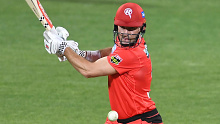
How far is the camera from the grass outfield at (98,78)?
10883mm

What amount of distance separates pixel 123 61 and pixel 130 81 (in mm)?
297

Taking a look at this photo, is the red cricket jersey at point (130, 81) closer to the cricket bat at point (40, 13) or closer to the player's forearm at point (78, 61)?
the player's forearm at point (78, 61)

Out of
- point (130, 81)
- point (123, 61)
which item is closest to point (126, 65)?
point (123, 61)

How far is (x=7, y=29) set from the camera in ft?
58.0

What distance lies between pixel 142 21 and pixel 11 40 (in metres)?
10.2

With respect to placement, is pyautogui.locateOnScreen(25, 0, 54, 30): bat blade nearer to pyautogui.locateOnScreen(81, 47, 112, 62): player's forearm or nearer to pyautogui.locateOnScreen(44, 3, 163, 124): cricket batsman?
pyautogui.locateOnScreen(44, 3, 163, 124): cricket batsman

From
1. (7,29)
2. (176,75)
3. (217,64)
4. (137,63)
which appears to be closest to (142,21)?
(137,63)

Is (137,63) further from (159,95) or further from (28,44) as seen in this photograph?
(28,44)

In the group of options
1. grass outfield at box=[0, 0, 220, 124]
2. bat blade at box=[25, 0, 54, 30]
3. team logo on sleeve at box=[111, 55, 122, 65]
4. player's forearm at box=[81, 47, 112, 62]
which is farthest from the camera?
grass outfield at box=[0, 0, 220, 124]

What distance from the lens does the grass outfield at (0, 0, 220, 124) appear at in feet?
35.7

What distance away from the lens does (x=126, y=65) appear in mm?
6805

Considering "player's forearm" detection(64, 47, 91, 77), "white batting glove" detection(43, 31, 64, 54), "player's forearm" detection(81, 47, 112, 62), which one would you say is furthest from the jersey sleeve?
"player's forearm" detection(81, 47, 112, 62)

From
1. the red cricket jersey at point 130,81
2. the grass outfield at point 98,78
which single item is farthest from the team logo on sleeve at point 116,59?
the grass outfield at point 98,78

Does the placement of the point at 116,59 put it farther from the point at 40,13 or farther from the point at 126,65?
the point at 40,13
